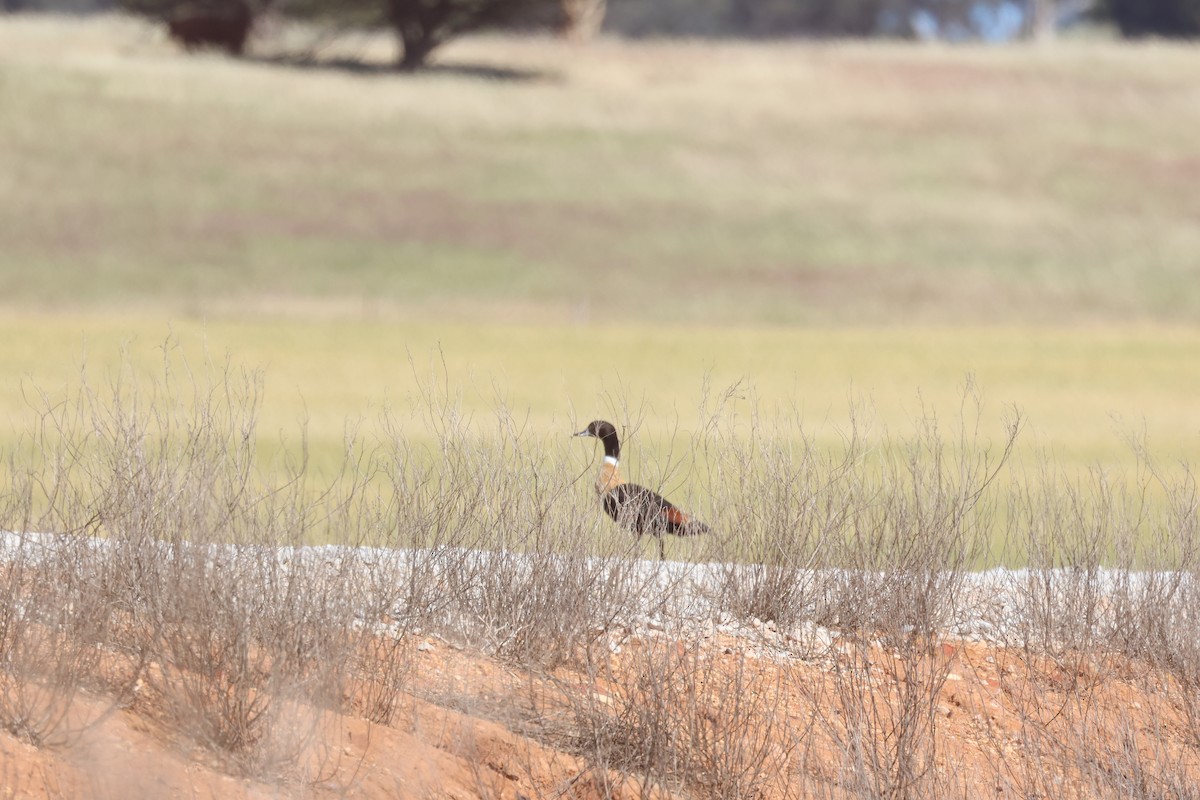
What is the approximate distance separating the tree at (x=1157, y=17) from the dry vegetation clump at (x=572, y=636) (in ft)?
205

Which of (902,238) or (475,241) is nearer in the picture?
(475,241)

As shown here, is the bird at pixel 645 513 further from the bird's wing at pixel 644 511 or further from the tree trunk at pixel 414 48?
the tree trunk at pixel 414 48

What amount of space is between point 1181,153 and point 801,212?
486 inches

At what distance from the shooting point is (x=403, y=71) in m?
45.8

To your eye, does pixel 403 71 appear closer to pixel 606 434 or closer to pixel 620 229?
pixel 620 229

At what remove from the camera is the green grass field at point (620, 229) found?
21.7 metres

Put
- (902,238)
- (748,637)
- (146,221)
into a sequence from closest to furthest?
(748,637)
(146,221)
(902,238)

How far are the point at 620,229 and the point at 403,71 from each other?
571 inches

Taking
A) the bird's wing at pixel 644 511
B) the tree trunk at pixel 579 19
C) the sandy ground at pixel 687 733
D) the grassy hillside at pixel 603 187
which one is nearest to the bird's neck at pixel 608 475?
the bird's wing at pixel 644 511

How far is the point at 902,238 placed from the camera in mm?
34750

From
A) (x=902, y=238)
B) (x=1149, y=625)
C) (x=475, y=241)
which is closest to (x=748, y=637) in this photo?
(x=1149, y=625)

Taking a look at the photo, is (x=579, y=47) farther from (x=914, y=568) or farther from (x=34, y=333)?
(x=914, y=568)

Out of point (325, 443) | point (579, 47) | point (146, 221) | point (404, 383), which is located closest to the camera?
point (325, 443)

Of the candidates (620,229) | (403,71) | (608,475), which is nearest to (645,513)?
(608,475)
